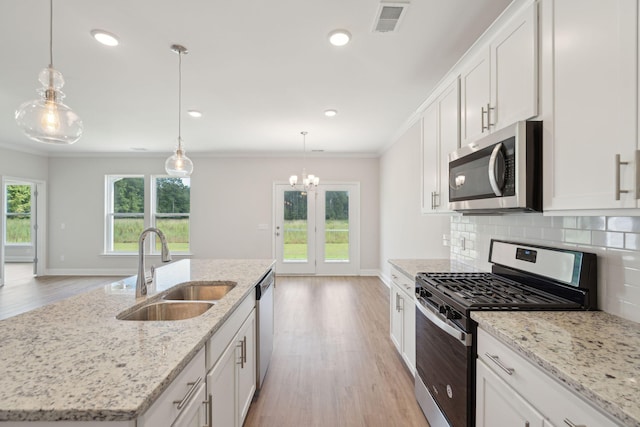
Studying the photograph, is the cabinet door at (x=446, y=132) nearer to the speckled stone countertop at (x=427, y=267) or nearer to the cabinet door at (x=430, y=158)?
the cabinet door at (x=430, y=158)

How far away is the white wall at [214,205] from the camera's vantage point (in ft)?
21.8

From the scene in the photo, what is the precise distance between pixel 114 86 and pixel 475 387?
402 centimetres

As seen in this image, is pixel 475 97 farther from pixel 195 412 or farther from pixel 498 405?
pixel 195 412

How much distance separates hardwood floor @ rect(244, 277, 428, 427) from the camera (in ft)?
6.79

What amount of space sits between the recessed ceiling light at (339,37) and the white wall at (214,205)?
14.2 feet

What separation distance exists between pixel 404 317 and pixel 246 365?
1.34 metres

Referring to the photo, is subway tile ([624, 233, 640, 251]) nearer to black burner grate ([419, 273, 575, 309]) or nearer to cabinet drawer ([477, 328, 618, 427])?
black burner grate ([419, 273, 575, 309])

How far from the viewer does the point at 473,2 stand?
6.37 ft

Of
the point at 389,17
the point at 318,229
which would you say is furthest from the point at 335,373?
the point at 318,229

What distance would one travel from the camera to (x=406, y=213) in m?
4.70

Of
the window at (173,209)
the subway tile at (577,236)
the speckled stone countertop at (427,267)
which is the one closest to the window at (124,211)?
the window at (173,209)

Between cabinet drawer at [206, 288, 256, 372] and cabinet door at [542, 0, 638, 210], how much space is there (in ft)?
5.15

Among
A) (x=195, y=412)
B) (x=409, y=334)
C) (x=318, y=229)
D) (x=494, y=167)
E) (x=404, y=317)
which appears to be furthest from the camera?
(x=318, y=229)

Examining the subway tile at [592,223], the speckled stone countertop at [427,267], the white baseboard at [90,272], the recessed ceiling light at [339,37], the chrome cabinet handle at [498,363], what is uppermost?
the recessed ceiling light at [339,37]
